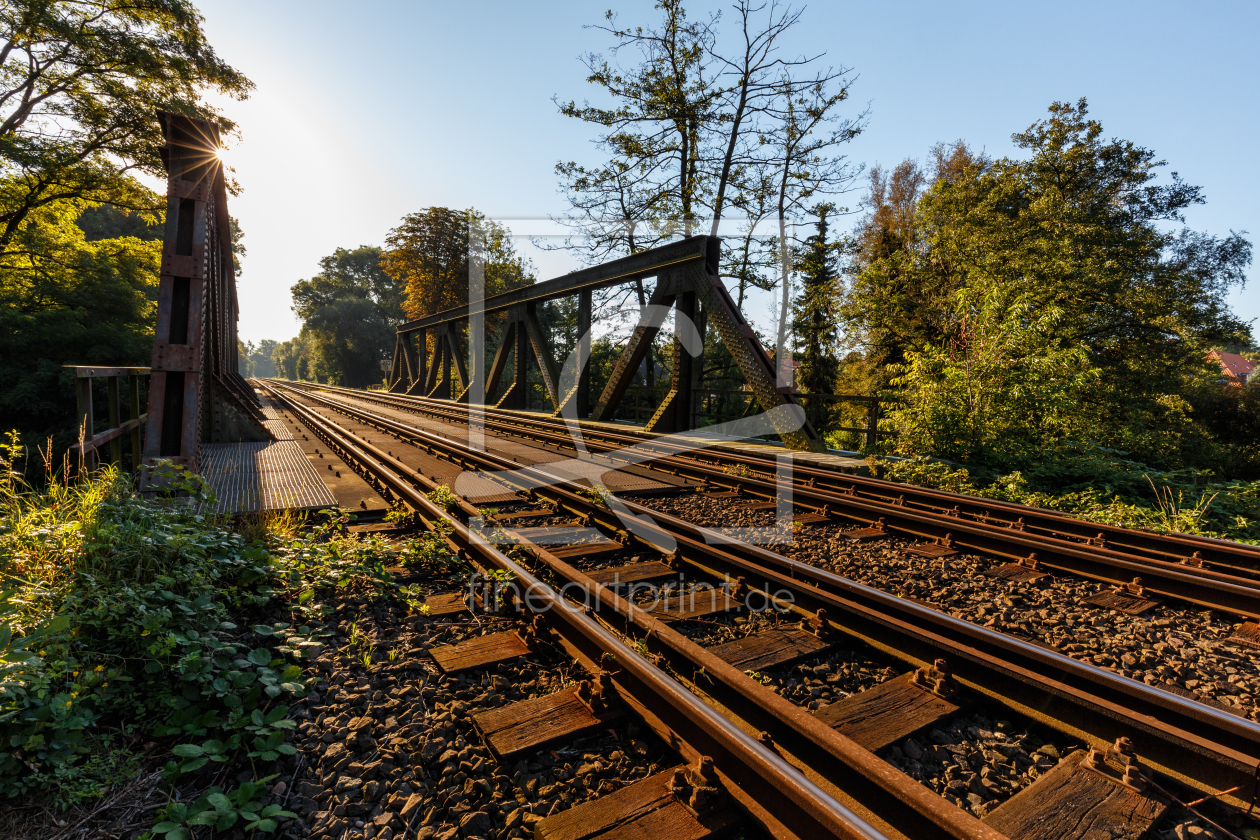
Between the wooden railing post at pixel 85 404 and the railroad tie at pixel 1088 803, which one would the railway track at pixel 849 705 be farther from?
the wooden railing post at pixel 85 404

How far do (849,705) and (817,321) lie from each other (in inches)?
954

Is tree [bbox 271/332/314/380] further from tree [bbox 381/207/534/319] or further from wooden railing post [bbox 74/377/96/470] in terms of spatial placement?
wooden railing post [bbox 74/377/96/470]

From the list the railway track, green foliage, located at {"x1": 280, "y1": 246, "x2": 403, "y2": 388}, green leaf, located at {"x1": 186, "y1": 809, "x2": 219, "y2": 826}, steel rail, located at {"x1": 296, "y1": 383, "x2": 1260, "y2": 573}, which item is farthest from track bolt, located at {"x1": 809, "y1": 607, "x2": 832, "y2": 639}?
green foliage, located at {"x1": 280, "y1": 246, "x2": 403, "y2": 388}

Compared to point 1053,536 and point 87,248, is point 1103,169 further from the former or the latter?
point 87,248

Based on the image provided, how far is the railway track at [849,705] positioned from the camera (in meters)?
1.67

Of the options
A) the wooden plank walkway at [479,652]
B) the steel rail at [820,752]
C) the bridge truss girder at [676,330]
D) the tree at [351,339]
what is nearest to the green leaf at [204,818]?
the wooden plank walkway at [479,652]

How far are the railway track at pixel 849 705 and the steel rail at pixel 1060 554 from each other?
6.46ft

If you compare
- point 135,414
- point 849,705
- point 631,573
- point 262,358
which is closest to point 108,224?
point 135,414

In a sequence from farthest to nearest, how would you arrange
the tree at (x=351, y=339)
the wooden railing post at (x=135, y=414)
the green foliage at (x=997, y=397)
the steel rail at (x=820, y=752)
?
the tree at (x=351, y=339) < the green foliage at (x=997, y=397) < the wooden railing post at (x=135, y=414) < the steel rail at (x=820, y=752)

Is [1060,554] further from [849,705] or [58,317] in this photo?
[58,317]

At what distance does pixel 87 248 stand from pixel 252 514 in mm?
20356

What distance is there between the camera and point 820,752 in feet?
6.18

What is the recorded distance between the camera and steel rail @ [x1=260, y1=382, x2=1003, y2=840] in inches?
60.6

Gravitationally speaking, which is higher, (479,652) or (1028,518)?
(1028,518)
